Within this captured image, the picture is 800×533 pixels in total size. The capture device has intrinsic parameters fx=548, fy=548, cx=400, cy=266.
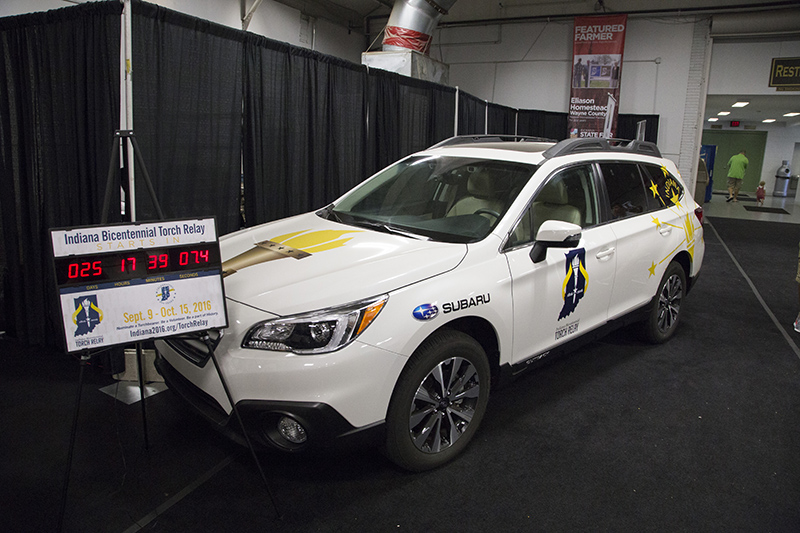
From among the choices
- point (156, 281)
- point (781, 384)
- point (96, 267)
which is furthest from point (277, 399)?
point (781, 384)

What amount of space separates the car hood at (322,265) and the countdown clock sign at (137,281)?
0.73 feet

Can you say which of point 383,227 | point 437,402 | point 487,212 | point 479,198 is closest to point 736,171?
point 479,198

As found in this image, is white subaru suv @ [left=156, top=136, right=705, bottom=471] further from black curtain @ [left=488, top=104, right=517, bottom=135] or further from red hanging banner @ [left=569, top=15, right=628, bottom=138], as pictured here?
red hanging banner @ [left=569, top=15, right=628, bottom=138]

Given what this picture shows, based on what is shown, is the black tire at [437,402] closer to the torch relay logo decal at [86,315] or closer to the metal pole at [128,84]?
the torch relay logo decal at [86,315]

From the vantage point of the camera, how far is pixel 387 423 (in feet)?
7.69

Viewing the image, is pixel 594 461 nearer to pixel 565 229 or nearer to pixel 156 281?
pixel 565 229

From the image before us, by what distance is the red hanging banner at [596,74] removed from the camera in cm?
1191

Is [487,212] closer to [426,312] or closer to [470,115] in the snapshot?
[426,312]

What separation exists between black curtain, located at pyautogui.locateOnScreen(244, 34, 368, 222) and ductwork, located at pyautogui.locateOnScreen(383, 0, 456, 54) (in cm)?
402

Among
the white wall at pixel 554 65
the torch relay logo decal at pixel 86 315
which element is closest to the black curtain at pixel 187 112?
the torch relay logo decal at pixel 86 315

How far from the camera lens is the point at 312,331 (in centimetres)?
222

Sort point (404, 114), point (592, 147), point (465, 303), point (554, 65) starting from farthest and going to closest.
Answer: point (554, 65), point (404, 114), point (592, 147), point (465, 303)

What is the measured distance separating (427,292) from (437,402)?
0.54m

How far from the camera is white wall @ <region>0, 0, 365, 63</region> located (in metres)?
6.75
